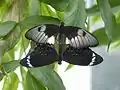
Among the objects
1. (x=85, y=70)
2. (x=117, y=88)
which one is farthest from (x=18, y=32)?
(x=85, y=70)

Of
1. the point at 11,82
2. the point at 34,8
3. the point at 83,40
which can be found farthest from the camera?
the point at 11,82

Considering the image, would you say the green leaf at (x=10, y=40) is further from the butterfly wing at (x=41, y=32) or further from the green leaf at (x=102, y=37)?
the green leaf at (x=102, y=37)

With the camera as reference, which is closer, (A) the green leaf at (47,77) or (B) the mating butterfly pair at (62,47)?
(B) the mating butterfly pair at (62,47)

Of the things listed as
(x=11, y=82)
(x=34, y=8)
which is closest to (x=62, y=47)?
(x=34, y=8)

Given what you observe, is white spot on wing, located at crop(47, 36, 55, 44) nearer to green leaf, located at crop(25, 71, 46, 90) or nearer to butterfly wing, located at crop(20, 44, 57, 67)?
butterfly wing, located at crop(20, 44, 57, 67)

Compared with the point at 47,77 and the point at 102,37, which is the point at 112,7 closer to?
the point at 102,37

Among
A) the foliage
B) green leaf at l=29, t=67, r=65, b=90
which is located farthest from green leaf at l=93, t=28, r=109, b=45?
green leaf at l=29, t=67, r=65, b=90

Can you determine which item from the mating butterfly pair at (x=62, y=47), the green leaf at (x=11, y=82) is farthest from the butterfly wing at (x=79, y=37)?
the green leaf at (x=11, y=82)
